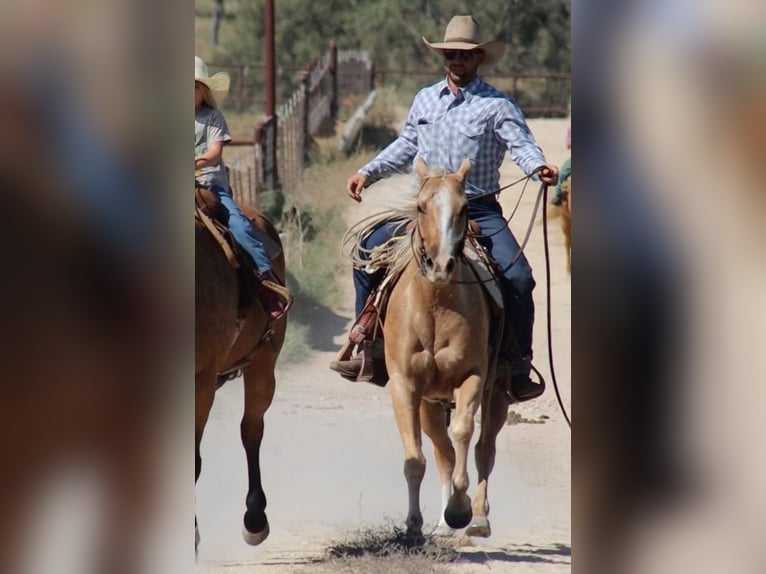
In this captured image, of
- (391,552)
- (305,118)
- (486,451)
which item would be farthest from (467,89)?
(305,118)

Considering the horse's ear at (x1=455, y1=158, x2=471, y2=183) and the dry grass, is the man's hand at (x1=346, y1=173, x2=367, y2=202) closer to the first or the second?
the horse's ear at (x1=455, y1=158, x2=471, y2=183)

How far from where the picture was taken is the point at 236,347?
7.65 m

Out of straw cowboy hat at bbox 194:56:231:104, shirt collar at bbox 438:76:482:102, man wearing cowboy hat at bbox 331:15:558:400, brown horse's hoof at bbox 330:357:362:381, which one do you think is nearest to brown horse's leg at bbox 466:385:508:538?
man wearing cowboy hat at bbox 331:15:558:400

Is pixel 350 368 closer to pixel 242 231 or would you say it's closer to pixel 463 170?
pixel 242 231

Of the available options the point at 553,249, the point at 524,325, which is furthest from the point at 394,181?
the point at 553,249

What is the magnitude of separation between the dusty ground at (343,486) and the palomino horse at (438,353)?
8.0 inches

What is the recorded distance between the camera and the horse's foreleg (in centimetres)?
701

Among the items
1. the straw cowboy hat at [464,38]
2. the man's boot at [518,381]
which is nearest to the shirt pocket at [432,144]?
the straw cowboy hat at [464,38]

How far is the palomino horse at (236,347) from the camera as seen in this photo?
23.7 ft

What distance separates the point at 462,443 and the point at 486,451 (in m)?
0.46

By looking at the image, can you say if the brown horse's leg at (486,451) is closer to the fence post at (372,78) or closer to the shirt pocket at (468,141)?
the shirt pocket at (468,141)
